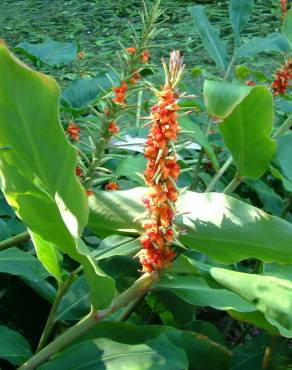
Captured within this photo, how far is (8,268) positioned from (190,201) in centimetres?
37

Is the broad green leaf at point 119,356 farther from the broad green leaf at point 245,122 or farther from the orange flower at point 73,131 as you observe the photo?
the orange flower at point 73,131

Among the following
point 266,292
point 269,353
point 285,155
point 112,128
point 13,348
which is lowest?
point 269,353

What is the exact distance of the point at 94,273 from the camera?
3.22 ft

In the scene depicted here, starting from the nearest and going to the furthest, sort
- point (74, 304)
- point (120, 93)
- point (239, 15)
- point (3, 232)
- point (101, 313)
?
point (101, 313)
point (120, 93)
point (74, 304)
point (3, 232)
point (239, 15)

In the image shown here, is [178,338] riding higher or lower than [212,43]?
lower

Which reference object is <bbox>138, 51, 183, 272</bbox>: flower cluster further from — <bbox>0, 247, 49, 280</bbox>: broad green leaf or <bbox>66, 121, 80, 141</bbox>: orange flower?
<bbox>66, 121, 80, 141</bbox>: orange flower

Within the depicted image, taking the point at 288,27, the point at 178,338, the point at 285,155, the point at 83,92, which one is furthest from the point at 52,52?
the point at 178,338

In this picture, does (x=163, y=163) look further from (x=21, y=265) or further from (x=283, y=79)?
(x=283, y=79)

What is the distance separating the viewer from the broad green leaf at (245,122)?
1.14m

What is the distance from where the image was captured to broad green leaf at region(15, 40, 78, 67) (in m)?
2.00

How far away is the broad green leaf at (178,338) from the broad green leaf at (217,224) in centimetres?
18

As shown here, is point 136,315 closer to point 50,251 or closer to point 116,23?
point 50,251

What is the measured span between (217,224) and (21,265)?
0.41 m

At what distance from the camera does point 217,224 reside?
1039 mm
